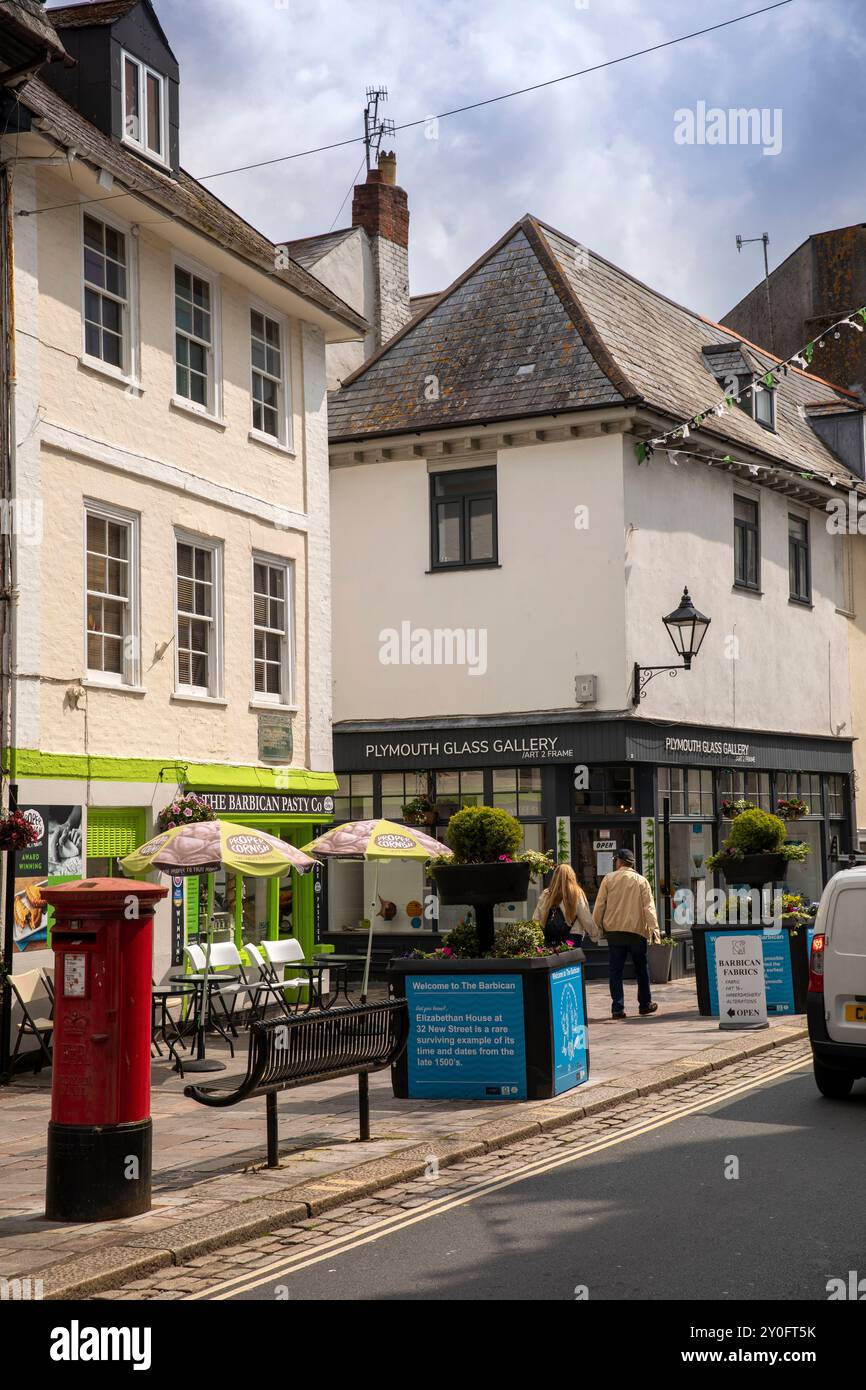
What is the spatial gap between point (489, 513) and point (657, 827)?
17.1 ft

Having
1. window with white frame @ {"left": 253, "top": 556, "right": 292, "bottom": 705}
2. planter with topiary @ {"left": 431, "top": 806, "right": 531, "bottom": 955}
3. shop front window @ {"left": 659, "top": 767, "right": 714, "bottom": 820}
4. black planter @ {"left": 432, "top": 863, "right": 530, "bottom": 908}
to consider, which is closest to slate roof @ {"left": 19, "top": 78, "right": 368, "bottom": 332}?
window with white frame @ {"left": 253, "top": 556, "right": 292, "bottom": 705}

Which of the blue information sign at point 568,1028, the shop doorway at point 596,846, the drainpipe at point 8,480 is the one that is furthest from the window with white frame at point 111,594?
the shop doorway at point 596,846

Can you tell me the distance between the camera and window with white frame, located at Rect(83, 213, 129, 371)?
15.9 meters

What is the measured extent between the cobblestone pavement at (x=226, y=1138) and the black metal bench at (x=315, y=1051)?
387 millimetres

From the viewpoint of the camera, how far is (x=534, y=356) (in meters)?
24.0

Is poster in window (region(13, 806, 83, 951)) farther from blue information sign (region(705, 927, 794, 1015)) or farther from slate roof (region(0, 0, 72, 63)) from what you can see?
blue information sign (region(705, 927, 794, 1015))

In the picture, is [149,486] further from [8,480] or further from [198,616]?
[8,480]

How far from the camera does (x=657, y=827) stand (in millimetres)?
22953

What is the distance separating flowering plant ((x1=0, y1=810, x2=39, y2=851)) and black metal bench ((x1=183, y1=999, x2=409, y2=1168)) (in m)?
4.23

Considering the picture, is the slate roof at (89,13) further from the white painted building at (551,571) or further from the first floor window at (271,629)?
the white painted building at (551,571)

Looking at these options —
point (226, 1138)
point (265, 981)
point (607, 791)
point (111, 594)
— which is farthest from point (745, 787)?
point (226, 1138)

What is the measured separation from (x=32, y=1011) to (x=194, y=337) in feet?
25.1

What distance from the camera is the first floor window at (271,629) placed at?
18.8 meters
